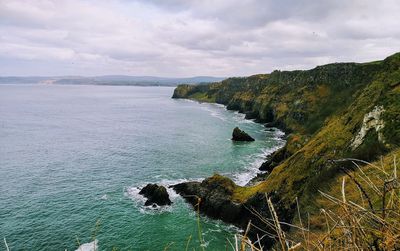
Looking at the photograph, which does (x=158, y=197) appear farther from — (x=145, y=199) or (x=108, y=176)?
(x=108, y=176)

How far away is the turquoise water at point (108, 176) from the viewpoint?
128 feet

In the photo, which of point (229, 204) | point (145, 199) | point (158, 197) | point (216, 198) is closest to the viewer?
point (229, 204)

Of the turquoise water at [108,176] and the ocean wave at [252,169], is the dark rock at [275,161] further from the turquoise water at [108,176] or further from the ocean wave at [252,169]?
the turquoise water at [108,176]

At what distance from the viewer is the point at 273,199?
4081 centimetres

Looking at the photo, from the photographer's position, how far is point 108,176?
198 ft

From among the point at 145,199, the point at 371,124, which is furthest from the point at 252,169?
the point at 371,124

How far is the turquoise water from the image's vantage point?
39094mm

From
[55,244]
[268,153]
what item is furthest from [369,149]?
[268,153]

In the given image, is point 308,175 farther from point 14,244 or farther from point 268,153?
point 268,153

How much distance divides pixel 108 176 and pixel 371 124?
44.5m

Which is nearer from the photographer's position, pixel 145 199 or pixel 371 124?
pixel 371 124

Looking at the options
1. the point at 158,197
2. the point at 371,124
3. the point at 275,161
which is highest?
the point at 371,124

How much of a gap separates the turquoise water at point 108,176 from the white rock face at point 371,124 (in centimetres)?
1812

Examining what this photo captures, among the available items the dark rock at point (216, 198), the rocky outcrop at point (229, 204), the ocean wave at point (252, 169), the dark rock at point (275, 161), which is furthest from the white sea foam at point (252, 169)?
the rocky outcrop at point (229, 204)
